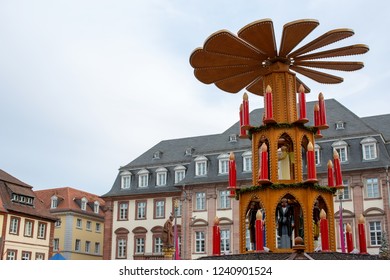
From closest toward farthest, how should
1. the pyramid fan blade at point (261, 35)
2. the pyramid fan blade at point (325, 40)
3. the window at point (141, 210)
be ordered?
the pyramid fan blade at point (261, 35) → the pyramid fan blade at point (325, 40) → the window at point (141, 210)

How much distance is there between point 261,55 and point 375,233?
30.7 meters

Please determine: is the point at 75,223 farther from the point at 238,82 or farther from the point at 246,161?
the point at 238,82

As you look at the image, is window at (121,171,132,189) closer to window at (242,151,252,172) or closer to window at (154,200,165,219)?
window at (154,200,165,219)

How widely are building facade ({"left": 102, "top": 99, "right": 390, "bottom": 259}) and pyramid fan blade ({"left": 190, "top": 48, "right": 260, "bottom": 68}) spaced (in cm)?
2697

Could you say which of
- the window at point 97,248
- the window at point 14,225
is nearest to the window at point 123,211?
the window at point 14,225

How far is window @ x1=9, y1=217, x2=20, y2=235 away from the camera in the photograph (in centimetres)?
4672

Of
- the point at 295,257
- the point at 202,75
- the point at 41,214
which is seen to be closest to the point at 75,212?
the point at 41,214

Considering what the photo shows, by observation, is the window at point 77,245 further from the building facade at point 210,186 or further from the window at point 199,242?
the window at point 199,242

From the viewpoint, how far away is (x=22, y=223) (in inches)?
1893

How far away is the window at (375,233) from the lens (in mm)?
40938

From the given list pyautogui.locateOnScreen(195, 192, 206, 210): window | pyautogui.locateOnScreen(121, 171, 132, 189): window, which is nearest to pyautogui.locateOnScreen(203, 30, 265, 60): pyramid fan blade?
pyautogui.locateOnScreen(195, 192, 206, 210): window

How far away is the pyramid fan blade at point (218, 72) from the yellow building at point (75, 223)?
47.8m
